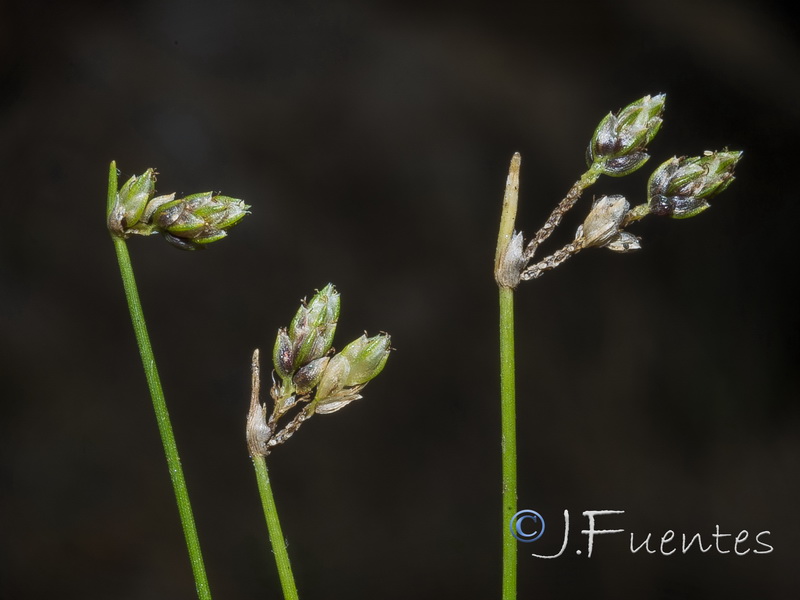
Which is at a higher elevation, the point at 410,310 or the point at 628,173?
the point at 410,310

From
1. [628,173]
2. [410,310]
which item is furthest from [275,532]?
[410,310]

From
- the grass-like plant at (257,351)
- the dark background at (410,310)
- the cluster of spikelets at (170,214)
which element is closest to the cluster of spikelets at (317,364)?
the grass-like plant at (257,351)

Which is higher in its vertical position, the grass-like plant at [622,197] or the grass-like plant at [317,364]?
the grass-like plant at [622,197]

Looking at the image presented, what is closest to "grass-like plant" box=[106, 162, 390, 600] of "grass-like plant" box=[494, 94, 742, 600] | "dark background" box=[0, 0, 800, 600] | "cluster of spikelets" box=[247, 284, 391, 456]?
"cluster of spikelets" box=[247, 284, 391, 456]

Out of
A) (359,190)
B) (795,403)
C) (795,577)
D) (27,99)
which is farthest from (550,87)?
(795,577)

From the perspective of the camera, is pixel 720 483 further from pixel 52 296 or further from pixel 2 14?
pixel 2 14

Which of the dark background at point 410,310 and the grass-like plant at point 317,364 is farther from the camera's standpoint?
the dark background at point 410,310

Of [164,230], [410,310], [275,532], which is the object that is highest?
[410,310]

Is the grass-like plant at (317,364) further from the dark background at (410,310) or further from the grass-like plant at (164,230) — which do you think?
the dark background at (410,310)

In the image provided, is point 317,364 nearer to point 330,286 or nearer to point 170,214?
point 330,286
